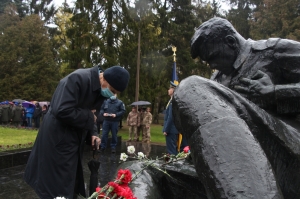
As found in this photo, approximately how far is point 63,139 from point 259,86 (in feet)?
5.70

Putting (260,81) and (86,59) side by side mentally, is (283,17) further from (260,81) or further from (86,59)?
(260,81)

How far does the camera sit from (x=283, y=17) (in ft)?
82.6

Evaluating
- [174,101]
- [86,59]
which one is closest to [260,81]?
[174,101]

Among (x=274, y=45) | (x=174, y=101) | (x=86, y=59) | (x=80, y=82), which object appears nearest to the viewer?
(x=174, y=101)

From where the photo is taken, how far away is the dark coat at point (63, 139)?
9.30ft

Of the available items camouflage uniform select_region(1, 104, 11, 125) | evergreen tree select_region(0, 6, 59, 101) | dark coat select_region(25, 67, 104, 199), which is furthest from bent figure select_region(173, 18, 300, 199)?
evergreen tree select_region(0, 6, 59, 101)

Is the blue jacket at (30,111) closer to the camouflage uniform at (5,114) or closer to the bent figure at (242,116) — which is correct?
the camouflage uniform at (5,114)

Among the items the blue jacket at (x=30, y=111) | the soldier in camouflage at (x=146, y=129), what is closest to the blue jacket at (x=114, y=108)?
the soldier in camouflage at (x=146, y=129)

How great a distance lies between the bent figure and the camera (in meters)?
1.25

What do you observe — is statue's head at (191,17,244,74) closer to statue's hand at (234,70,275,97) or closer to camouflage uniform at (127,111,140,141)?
statue's hand at (234,70,275,97)

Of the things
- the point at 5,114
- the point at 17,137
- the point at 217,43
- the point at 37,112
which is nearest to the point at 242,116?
the point at 217,43

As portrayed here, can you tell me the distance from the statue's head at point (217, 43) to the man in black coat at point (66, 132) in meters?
1.20

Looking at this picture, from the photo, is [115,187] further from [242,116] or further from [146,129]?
[146,129]

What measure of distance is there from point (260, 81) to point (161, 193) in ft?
2.76
